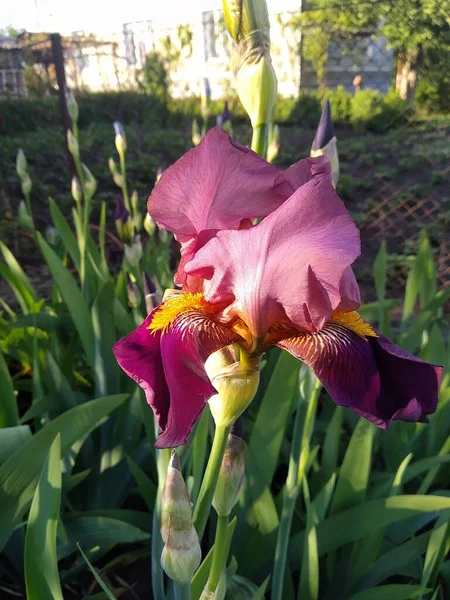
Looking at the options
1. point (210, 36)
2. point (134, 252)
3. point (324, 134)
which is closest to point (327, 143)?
point (324, 134)

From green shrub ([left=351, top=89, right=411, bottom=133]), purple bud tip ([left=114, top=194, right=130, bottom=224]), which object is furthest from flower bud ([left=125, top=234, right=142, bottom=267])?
green shrub ([left=351, top=89, right=411, bottom=133])

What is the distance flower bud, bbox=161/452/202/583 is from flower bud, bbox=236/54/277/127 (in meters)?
0.60

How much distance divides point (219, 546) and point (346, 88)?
565 inches

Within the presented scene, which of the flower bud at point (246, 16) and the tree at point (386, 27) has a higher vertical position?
the tree at point (386, 27)

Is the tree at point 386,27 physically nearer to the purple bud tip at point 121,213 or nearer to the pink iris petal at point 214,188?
the purple bud tip at point 121,213

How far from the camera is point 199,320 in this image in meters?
0.78

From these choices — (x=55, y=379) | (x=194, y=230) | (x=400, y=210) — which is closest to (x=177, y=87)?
(x=400, y=210)

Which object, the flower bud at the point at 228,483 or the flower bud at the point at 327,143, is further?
the flower bud at the point at 327,143

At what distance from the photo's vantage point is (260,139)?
90cm

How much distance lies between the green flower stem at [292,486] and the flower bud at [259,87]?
0.65 metres

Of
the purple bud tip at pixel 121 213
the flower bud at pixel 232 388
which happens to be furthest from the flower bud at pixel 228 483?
the purple bud tip at pixel 121 213

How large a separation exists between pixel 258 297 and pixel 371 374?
0.62 feet

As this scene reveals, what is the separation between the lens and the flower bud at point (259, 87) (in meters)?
0.91

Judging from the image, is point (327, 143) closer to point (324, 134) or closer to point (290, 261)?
point (324, 134)
